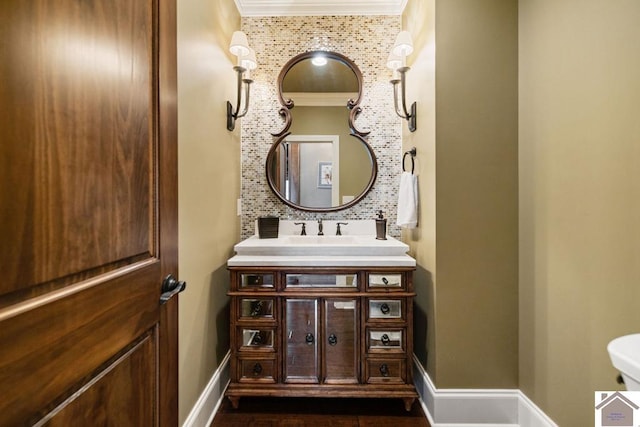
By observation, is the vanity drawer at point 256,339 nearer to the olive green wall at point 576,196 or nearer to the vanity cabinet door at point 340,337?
the vanity cabinet door at point 340,337

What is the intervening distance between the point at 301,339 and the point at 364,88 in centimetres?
173

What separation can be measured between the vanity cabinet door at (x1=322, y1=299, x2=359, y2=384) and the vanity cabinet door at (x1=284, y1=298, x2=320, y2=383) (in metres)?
0.06

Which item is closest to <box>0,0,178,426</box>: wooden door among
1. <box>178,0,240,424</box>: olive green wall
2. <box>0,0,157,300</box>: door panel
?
<box>0,0,157,300</box>: door panel

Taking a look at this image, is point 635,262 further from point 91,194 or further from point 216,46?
point 216,46

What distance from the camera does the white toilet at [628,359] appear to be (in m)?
0.68

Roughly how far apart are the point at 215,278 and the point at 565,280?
1.70 metres

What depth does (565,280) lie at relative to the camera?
124 cm

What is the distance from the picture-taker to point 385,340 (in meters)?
1.57

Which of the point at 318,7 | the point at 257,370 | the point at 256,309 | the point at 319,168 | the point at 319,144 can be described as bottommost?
the point at 257,370

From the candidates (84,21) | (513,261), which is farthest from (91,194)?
(513,261)

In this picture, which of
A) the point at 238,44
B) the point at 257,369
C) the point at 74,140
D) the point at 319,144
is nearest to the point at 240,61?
the point at 238,44

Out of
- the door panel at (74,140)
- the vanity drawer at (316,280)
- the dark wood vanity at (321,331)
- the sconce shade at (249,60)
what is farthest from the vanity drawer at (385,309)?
the sconce shade at (249,60)

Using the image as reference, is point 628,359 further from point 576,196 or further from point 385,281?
point 385,281

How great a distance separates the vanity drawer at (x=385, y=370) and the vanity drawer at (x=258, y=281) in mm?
669
